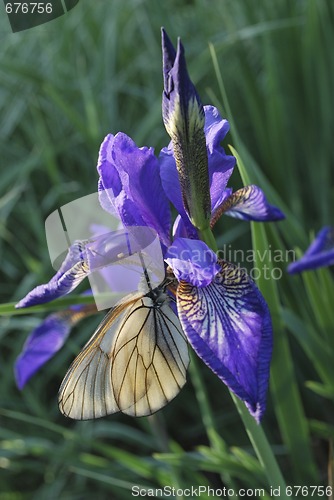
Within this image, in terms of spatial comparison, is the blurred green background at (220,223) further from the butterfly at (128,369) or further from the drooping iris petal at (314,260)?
the butterfly at (128,369)

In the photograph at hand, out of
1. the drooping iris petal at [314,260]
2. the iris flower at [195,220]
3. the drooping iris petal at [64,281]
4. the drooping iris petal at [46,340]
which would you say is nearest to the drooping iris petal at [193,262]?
the iris flower at [195,220]

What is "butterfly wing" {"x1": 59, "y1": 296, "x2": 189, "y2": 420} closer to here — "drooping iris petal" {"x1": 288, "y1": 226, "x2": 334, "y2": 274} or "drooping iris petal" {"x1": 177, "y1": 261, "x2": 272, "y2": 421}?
"drooping iris petal" {"x1": 177, "y1": 261, "x2": 272, "y2": 421}

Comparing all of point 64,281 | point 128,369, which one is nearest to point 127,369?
point 128,369

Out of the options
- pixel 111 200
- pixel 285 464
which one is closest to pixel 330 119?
pixel 285 464

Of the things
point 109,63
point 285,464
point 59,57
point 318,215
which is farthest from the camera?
point 59,57

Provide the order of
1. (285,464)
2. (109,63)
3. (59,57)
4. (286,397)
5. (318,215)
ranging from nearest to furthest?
(286,397), (285,464), (318,215), (109,63), (59,57)

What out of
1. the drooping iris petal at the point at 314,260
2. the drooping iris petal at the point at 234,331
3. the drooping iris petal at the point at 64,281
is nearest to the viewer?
the drooping iris petal at the point at 234,331

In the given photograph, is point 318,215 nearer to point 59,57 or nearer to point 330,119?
point 330,119
